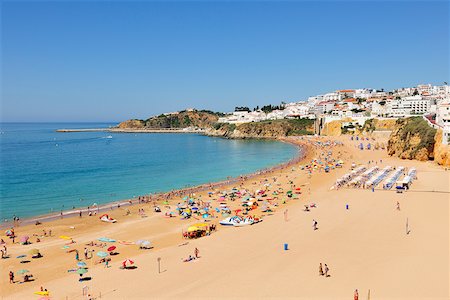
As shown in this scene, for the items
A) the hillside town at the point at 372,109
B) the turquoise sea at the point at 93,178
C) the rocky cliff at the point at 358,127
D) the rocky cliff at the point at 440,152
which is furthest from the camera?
the rocky cliff at the point at 358,127

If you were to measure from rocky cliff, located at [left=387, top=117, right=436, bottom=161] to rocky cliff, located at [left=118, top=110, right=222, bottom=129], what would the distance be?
112 m

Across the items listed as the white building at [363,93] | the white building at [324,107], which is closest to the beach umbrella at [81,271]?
the white building at [324,107]

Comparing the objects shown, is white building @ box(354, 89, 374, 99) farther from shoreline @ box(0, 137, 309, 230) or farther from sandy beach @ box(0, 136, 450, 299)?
sandy beach @ box(0, 136, 450, 299)

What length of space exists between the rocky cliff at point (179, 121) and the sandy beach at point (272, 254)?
13200 cm

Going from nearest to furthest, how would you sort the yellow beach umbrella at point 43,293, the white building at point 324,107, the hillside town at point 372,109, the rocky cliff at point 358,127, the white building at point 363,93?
the yellow beach umbrella at point 43,293, the hillside town at point 372,109, the rocky cliff at point 358,127, the white building at point 324,107, the white building at point 363,93

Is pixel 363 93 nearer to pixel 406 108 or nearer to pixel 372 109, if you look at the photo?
pixel 372 109

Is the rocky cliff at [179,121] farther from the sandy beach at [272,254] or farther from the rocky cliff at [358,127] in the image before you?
the sandy beach at [272,254]

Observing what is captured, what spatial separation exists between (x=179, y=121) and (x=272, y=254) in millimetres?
144984

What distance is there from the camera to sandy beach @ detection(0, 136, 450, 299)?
11.0 meters

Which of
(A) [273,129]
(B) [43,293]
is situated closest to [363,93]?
(A) [273,129]

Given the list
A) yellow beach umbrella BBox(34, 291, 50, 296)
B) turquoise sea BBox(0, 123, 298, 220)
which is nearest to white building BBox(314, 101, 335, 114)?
turquoise sea BBox(0, 123, 298, 220)

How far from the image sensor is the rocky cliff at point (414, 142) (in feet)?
119

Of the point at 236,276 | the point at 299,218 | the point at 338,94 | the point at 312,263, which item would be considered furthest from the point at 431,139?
the point at 338,94

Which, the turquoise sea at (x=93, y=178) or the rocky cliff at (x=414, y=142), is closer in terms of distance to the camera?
the turquoise sea at (x=93, y=178)
